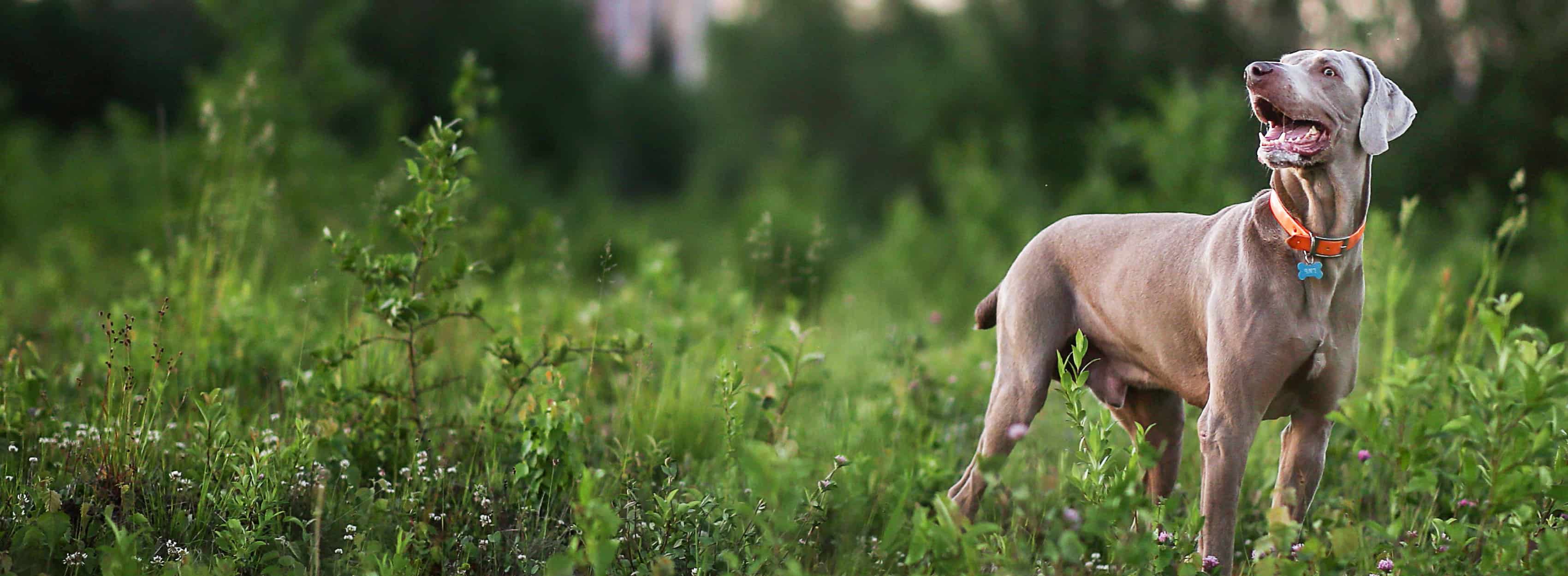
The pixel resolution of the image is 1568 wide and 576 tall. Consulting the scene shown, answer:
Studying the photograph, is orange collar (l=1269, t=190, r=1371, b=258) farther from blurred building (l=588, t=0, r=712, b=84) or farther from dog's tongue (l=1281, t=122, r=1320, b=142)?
blurred building (l=588, t=0, r=712, b=84)

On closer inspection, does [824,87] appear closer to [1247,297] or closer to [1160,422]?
[1160,422]

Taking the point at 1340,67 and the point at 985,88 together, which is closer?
the point at 1340,67

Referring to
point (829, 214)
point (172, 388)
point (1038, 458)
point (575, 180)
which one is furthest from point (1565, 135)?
point (575, 180)

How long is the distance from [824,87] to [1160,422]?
27.0m

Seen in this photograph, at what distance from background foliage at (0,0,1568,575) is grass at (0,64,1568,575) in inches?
0.9

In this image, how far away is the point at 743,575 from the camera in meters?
3.18

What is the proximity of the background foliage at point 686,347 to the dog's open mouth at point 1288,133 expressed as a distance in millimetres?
597

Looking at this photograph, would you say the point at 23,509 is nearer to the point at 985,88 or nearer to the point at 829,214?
the point at 829,214

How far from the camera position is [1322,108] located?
9.50 feet

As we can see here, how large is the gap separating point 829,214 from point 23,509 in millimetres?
13456

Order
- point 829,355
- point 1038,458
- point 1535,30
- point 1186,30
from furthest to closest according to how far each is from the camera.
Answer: point 1186,30 → point 1535,30 → point 829,355 → point 1038,458

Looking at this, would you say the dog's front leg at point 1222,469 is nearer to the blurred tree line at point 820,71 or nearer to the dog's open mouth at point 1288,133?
the dog's open mouth at point 1288,133

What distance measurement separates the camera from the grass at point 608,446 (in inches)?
108

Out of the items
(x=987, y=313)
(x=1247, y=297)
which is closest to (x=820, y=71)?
(x=987, y=313)
